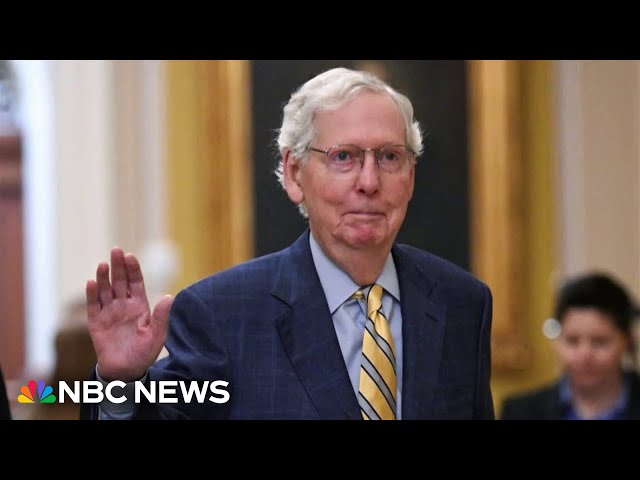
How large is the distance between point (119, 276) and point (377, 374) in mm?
519

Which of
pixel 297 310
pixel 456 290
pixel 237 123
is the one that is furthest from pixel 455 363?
pixel 237 123

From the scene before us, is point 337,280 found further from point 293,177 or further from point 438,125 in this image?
point 438,125

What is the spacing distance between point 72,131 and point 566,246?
2808mm

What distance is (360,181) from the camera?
8.04 feet

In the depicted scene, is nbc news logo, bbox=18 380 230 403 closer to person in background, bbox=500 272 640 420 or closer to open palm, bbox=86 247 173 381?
open palm, bbox=86 247 173 381

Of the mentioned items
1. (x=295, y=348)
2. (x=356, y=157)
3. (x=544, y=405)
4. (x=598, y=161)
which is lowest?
(x=544, y=405)

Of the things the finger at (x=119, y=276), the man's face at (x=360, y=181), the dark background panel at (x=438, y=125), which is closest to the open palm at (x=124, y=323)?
the finger at (x=119, y=276)

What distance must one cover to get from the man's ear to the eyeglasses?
58 millimetres

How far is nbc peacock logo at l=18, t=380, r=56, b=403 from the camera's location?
2.70m

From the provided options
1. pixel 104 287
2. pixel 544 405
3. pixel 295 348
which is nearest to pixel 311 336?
pixel 295 348

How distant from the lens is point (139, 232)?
7.08 metres

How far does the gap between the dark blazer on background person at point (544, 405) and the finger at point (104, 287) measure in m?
1.84

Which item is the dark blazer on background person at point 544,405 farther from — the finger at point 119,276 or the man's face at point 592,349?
the finger at point 119,276

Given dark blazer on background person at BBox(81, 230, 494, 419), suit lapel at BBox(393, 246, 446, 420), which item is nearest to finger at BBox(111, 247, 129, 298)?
dark blazer on background person at BBox(81, 230, 494, 419)
